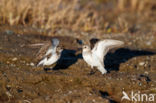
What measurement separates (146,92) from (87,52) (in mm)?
1459

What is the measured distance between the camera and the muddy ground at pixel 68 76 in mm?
6348

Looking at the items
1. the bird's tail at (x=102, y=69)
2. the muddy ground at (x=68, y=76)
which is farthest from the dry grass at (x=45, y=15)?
the bird's tail at (x=102, y=69)

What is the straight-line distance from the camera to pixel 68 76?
23.1ft

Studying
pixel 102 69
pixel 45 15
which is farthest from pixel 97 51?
pixel 45 15

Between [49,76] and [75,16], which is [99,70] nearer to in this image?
[49,76]

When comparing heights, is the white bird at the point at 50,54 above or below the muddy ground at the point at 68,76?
above

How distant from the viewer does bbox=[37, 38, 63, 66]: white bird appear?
7125 millimetres

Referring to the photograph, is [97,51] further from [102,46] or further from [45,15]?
[45,15]

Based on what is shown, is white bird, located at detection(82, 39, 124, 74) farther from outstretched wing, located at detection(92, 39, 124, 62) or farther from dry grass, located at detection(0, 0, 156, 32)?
dry grass, located at detection(0, 0, 156, 32)

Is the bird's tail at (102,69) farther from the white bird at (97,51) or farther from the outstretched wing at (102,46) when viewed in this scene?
the outstretched wing at (102,46)

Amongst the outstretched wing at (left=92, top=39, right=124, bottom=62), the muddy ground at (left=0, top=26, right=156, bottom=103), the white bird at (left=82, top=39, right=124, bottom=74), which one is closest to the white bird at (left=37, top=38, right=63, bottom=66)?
the muddy ground at (left=0, top=26, right=156, bottom=103)

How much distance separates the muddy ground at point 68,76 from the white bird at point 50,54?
0.23 meters

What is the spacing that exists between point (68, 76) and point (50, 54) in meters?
0.62

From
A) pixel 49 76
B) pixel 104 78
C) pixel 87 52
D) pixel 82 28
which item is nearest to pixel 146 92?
pixel 104 78
